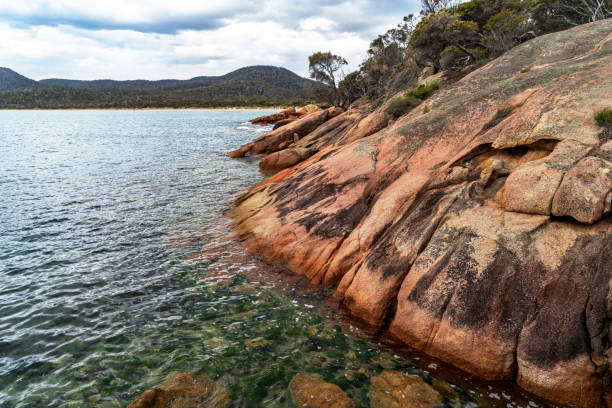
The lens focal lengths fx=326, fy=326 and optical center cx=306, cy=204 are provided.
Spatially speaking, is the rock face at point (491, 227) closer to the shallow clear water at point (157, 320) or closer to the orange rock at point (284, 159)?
the shallow clear water at point (157, 320)

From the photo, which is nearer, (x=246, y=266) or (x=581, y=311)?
(x=581, y=311)

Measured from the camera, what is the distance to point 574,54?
1407cm

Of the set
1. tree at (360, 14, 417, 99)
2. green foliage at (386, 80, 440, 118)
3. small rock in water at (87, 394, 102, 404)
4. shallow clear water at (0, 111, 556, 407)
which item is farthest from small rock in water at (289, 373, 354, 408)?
tree at (360, 14, 417, 99)

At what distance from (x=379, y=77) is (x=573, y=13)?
38.1 metres

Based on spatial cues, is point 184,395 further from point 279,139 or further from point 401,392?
point 279,139

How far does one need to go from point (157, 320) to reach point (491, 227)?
995 cm

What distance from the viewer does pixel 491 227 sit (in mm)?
8680

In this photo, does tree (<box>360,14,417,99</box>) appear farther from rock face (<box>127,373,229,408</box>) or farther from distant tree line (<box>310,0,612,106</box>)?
rock face (<box>127,373,229,408</box>)

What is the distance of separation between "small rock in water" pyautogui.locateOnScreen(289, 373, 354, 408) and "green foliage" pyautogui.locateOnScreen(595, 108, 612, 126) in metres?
9.73

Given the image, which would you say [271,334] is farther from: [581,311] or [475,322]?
[581,311]

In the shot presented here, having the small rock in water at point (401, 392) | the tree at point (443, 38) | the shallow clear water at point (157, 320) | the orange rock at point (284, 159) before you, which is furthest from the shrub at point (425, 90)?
the small rock in water at point (401, 392)

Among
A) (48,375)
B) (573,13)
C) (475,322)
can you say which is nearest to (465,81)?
(475,322)

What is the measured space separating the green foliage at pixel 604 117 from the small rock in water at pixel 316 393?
973 cm

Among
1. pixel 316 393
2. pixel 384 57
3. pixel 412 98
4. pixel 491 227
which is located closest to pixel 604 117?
pixel 491 227
